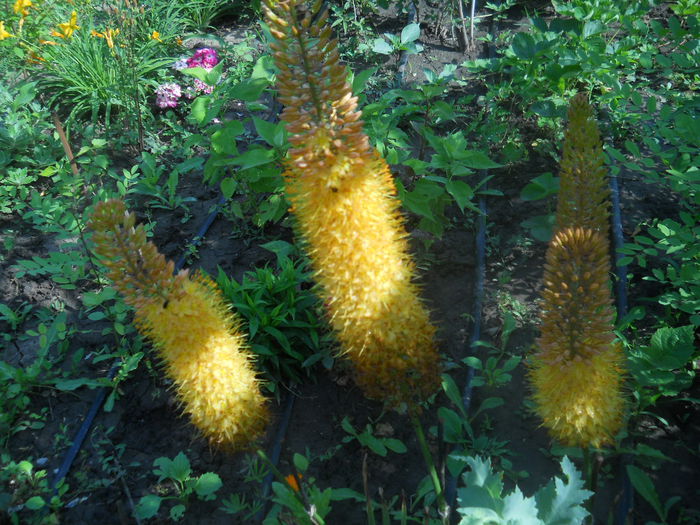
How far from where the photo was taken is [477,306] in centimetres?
287

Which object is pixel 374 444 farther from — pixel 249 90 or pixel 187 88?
pixel 187 88

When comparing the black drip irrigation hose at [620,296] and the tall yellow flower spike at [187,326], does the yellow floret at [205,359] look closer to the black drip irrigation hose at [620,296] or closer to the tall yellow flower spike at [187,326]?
the tall yellow flower spike at [187,326]

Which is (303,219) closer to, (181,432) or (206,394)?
(206,394)

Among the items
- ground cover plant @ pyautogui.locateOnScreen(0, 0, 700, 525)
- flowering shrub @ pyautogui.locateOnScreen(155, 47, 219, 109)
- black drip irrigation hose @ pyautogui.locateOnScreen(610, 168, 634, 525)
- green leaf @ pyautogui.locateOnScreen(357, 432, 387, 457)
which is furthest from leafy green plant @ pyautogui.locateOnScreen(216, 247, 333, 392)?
flowering shrub @ pyautogui.locateOnScreen(155, 47, 219, 109)

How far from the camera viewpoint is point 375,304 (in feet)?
6.10

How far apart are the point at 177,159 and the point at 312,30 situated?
2918mm

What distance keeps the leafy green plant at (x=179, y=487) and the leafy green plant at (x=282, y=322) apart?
49 cm

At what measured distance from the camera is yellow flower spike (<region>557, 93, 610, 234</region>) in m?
1.97

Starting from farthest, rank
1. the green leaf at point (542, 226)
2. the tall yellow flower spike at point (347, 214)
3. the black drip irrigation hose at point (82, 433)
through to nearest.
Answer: the green leaf at point (542, 226) < the black drip irrigation hose at point (82, 433) < the tall yellow flower spike at point (347, 214)

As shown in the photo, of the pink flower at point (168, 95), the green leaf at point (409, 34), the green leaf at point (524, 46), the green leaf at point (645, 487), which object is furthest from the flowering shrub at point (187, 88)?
the green leaf at point (645, 487)

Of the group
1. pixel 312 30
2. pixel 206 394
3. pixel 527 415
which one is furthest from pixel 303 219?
pixel 527 415

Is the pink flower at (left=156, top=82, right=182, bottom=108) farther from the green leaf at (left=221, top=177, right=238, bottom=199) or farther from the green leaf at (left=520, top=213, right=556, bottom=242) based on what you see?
the green leaf at (left=520, top=213, right=556, bottom=242)

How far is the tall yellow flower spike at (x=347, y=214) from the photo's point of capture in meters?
1.62

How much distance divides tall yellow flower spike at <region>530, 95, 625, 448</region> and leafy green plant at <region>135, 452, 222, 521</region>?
1179 mm
